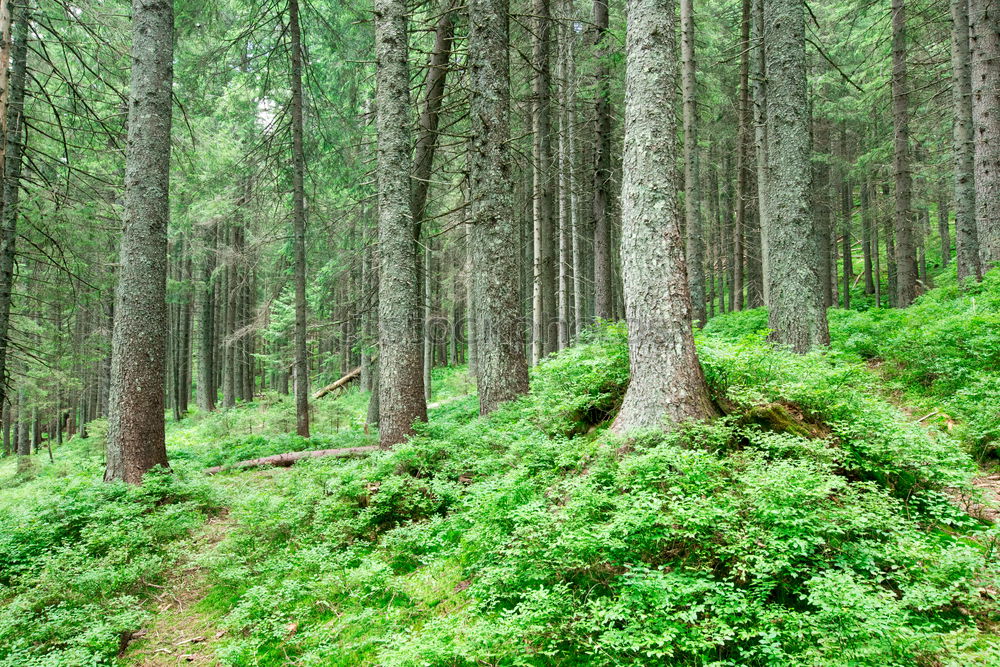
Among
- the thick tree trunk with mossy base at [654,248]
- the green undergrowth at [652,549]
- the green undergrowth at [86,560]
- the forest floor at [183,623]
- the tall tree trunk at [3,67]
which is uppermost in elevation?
the tall tree trunk at [3,67]

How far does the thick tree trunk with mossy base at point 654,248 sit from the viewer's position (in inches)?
189

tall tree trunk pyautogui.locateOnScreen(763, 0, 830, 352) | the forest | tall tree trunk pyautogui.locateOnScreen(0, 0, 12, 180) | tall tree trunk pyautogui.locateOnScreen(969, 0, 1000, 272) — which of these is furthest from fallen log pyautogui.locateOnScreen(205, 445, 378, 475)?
tall tree trunk pyautogui.locateOnScreen(969, 0, 1000, 272)

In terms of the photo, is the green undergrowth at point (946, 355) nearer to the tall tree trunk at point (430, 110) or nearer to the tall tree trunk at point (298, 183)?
the tall tree trunk at point (430, 110)

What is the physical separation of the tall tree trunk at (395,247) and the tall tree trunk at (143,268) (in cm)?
289

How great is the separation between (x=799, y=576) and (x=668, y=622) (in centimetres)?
95

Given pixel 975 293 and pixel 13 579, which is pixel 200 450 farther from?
pixel 975 293

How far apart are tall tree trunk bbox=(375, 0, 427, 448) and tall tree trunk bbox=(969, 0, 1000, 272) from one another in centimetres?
1089

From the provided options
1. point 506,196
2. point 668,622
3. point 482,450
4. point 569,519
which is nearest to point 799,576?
point 668,622

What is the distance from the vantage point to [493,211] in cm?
807

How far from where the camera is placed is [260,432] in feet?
47.3

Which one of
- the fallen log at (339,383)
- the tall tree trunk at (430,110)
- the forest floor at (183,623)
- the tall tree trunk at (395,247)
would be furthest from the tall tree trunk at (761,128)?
the fallen log at (339,383)

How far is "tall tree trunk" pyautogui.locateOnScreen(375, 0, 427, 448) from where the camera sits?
7.77 metres

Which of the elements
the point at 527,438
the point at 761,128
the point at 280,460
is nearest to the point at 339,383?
the point at 280,460

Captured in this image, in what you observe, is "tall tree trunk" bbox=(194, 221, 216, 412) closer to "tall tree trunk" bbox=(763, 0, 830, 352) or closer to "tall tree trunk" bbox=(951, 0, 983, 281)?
"tall tree trunk" bbox=(763, 0, 830, 352)
